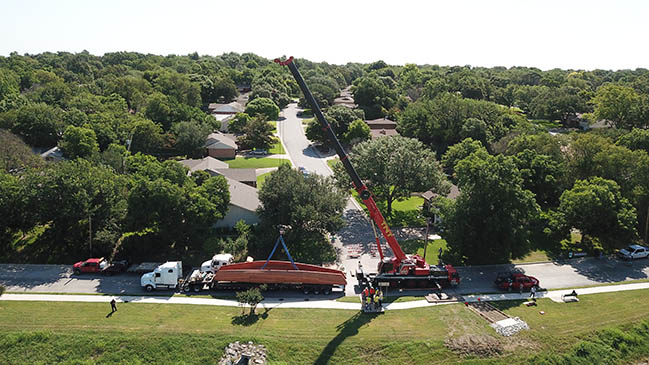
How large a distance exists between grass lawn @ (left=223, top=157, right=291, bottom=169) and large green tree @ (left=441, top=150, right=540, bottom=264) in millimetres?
35060

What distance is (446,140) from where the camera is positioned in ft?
232

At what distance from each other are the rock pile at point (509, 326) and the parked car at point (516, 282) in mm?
4465

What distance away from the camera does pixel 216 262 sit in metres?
33.6

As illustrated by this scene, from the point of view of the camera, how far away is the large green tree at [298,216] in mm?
36062

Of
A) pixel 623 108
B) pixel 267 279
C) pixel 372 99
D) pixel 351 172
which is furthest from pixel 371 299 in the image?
pixel 372 99

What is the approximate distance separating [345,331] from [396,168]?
2071 centimetres

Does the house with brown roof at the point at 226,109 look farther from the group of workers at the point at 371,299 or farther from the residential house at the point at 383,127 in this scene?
the group of workers at the point at 371,299

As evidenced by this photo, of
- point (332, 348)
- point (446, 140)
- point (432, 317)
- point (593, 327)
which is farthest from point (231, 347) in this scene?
point (446, 140)

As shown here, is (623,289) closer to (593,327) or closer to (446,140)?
(593,327)

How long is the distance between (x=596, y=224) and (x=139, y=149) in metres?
61.7

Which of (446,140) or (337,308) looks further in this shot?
(446,140)

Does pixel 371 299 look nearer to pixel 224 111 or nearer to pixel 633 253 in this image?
pixel 633 253

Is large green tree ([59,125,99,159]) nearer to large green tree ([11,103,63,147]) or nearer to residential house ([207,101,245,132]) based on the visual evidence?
large green tree ([11,103,63,147])

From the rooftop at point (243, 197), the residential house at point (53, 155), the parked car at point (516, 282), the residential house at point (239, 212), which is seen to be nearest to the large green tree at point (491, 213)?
the parked car at point (516, 282)
